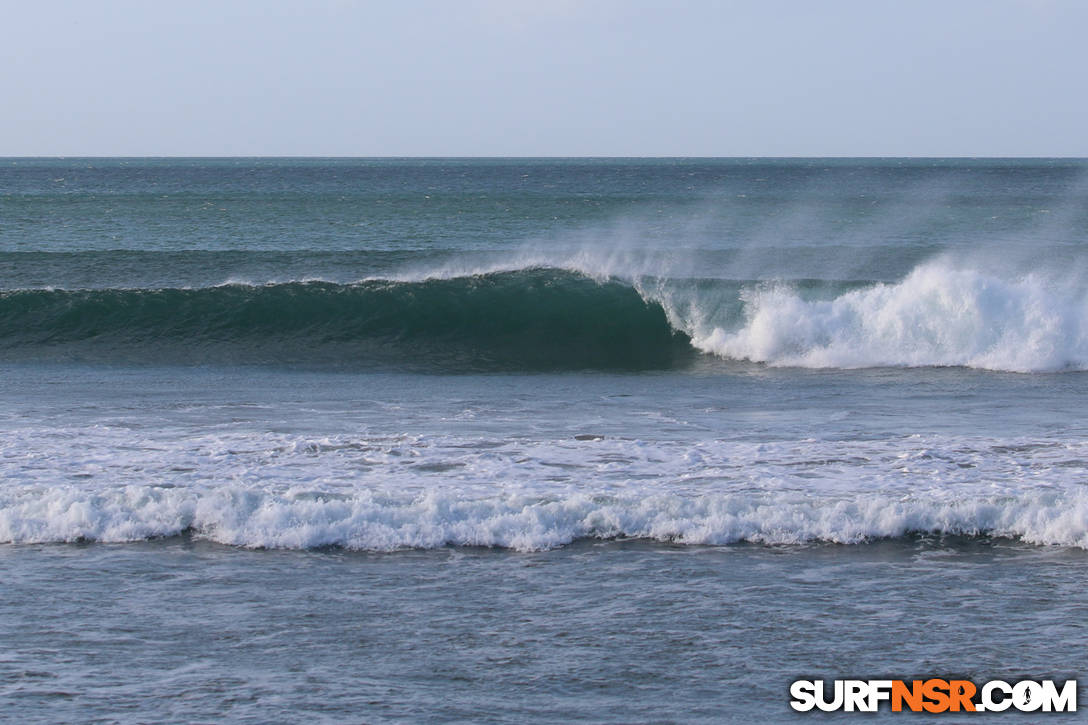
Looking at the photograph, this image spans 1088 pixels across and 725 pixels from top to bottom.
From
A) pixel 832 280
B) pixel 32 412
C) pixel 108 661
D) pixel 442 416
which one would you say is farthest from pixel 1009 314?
pixel 108 661

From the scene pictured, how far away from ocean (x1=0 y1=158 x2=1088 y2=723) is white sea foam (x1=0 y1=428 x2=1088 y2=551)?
0.03 metres

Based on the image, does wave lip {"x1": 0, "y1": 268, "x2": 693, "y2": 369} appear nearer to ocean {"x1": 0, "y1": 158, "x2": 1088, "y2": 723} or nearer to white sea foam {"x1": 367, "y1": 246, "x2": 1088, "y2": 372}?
ocean {"x1": 0, "y1": 158, "x2": 1088, "y2": 723}

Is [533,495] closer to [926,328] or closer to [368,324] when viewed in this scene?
[926,328]

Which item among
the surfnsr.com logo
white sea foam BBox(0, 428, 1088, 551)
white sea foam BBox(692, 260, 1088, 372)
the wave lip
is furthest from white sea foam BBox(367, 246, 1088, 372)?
A: the surfnsr.com logo

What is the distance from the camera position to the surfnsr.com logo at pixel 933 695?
5207 mm

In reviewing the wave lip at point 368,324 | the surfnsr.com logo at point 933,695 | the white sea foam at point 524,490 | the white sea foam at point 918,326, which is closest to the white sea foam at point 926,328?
the white sea foam at point 918,326

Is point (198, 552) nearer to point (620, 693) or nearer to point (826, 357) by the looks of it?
point (620, 693)

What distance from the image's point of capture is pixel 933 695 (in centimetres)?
530

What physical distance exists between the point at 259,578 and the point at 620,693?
261cm

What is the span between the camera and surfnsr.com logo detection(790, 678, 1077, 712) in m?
5.21

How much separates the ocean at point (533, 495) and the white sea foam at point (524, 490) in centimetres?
3

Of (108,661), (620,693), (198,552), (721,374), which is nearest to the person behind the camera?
(620,693)

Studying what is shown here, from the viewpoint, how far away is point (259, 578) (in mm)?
6973

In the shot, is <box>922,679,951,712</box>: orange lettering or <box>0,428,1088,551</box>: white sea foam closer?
<box>922,679,951,712</box>: orange lettering
